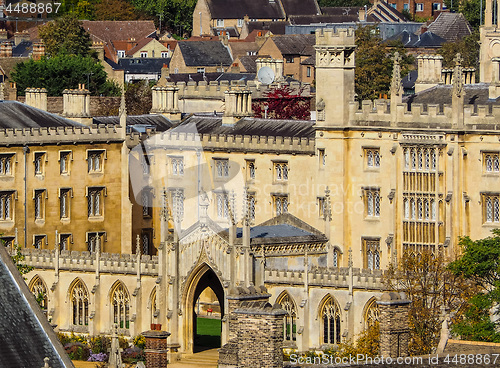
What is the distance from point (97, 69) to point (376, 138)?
61.6 m

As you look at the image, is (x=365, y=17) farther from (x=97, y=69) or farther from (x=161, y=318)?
(x=161, y=318)

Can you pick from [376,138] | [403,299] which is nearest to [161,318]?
[376,138]

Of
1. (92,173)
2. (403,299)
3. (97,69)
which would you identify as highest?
(97,69)

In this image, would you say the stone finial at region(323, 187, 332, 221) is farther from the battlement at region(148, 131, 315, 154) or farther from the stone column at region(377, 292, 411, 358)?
the stone column at region(377, 292, 411, 358)

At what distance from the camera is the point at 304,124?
93750 mm

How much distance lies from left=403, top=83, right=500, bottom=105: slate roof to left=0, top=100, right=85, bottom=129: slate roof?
56.9 feet

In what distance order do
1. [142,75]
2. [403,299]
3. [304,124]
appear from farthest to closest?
[142,75]
[304,124]
[403,299]

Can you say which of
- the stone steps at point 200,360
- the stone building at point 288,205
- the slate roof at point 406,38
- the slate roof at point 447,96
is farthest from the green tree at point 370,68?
the stone steps at point 200,360

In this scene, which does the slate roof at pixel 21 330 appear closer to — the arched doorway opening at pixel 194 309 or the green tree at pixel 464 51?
the arched doorway opening at pixel 194 309

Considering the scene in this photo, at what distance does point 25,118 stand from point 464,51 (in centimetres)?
6601

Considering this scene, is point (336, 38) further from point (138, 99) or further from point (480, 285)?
A: point (138, 99)

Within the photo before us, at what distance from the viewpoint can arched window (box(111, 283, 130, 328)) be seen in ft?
275

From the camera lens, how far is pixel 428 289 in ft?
240

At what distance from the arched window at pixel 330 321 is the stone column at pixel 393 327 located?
88.4ft
